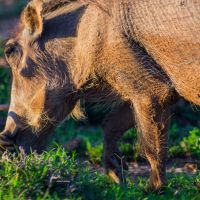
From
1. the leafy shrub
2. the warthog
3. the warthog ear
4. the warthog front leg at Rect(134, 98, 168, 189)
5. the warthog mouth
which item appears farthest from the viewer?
the leafy shrub

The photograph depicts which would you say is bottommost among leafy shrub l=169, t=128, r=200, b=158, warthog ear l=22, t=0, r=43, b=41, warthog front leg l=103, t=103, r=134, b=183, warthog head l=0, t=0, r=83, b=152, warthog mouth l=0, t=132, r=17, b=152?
leafy shrub l=169, t=128, r=200, b=158

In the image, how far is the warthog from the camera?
18.1 ft

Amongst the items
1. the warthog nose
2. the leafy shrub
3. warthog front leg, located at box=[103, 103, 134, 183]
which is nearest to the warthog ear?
the warthog nose

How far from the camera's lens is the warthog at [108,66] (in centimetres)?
552

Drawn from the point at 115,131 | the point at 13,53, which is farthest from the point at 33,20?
the point at 115,131

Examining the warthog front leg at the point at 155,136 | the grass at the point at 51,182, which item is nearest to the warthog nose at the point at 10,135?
the grass at the point at 51,182

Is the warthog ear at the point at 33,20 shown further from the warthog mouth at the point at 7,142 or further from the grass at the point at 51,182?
the grass at the point at 51,182

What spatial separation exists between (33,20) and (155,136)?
1.51 m

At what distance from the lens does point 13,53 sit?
6.50 m

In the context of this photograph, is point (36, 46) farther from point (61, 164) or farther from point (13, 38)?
point (61, 164)

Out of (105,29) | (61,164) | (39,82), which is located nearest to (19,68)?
(39,82)

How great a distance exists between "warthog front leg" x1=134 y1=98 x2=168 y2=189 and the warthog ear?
116cm

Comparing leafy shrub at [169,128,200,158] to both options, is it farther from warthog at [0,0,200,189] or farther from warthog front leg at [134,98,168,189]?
warthog front leg at [134,98,168,189]

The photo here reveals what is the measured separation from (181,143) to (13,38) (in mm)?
2248
